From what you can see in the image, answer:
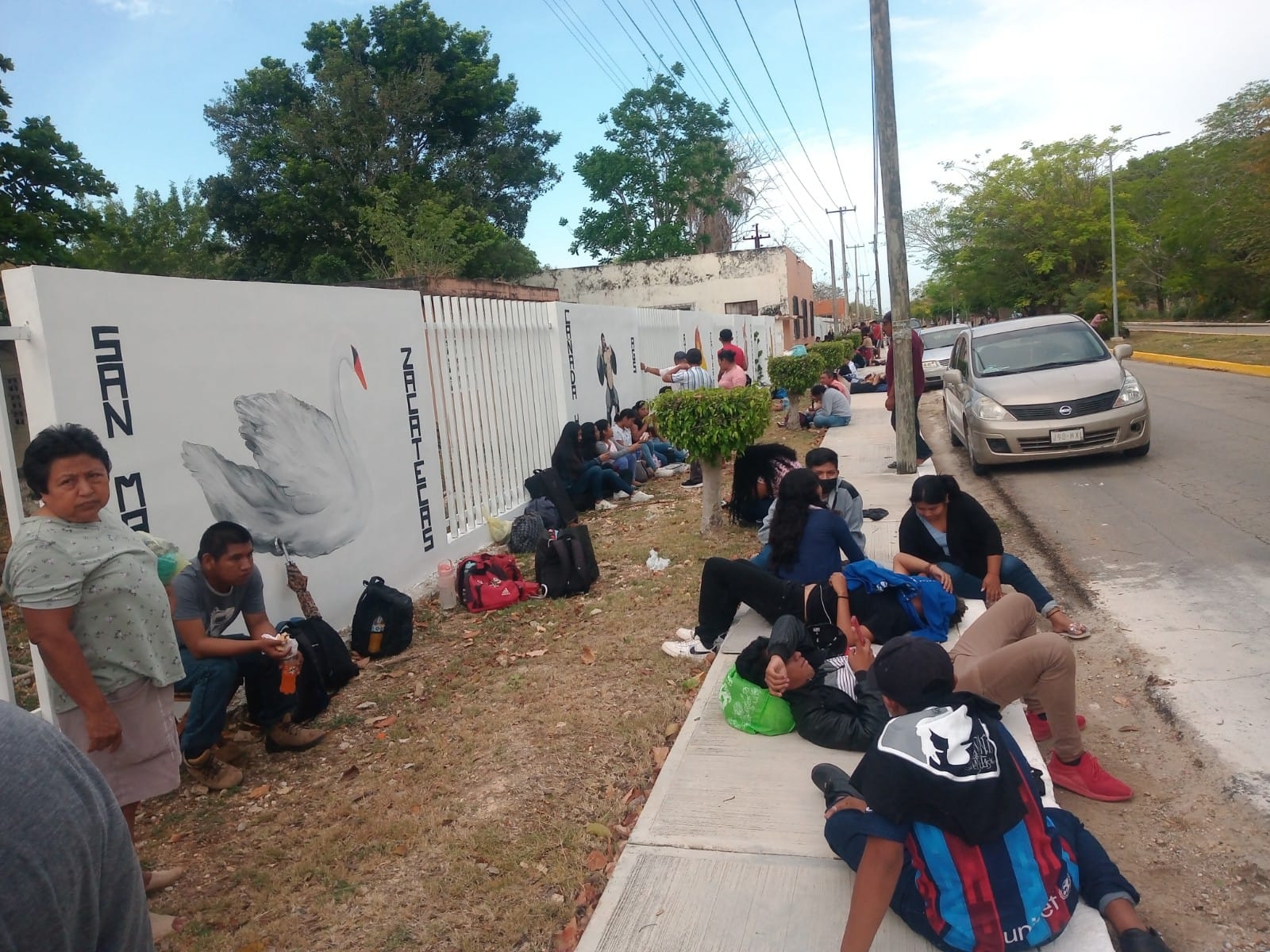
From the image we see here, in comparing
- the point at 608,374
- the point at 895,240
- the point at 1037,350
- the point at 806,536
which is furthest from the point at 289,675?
the point at 1037,350

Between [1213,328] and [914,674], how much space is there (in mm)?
41051

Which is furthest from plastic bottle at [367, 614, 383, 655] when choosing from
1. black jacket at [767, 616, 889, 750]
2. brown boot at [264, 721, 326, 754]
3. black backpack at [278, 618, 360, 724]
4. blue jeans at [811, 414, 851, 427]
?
blue jeans at [811, 414, 851, 427]

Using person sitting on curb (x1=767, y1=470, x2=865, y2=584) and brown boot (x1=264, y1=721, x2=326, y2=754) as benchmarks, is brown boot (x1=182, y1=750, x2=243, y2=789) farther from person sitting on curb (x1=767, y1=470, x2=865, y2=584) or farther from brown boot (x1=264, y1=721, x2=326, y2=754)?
person sitting on curb (x1=767, y1=470, x2=865, y2=584)

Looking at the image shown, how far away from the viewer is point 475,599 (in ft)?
22.5

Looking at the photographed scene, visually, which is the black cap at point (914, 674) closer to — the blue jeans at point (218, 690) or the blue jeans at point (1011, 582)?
the blue jeans at point (1011, 582)

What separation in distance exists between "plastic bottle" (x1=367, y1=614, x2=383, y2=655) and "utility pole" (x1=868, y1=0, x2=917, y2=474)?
22.6 feet

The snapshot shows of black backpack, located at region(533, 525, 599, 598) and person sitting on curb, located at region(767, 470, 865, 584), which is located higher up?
person sitting on curb, located at region(767, 470, 865, 584)

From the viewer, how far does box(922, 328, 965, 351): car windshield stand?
76.0 feet

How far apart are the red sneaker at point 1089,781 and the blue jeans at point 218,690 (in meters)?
3.58

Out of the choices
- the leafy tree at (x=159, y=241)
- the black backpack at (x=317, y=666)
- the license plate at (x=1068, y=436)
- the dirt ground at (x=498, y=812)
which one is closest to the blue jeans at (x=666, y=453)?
the license plate at (x=1068, y=436)

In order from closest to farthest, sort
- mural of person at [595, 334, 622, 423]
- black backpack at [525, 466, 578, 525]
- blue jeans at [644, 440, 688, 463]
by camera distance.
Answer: black backpack at [525, 466, 578, 525] < blue jeans at [644, 440, 688, 463] < mural of person at [595, 334, 622, 423]

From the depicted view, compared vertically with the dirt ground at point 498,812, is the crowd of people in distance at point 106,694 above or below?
above

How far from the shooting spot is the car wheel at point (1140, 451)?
32.9ft

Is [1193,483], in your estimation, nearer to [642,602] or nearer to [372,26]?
[642,602]
